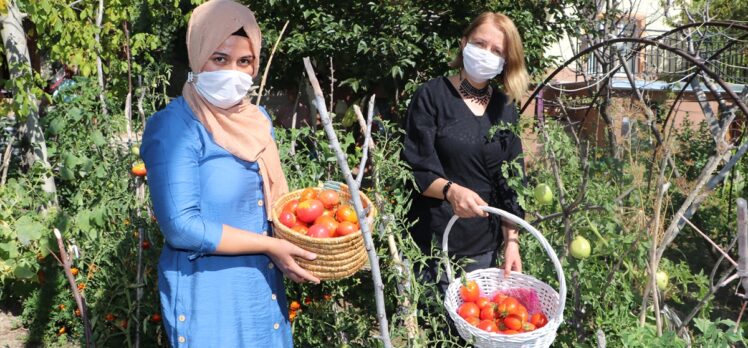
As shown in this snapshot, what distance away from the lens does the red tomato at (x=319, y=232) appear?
5.80 ft

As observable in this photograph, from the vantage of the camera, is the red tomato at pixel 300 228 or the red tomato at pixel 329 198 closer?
the red tomato at pixel 300 228

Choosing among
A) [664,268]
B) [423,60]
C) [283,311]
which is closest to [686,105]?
[423,60]

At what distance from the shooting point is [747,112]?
2.25 metres

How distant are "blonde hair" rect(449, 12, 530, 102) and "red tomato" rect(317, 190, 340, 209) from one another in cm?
81

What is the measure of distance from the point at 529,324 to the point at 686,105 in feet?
37.8

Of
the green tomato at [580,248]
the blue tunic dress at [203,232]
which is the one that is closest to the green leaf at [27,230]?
the blue tunic dress at [203,232]

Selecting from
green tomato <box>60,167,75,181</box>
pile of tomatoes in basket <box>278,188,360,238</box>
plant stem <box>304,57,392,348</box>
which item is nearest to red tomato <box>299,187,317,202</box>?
Answer: pile of tomatoes in basket <box>278,188,360,238</box>

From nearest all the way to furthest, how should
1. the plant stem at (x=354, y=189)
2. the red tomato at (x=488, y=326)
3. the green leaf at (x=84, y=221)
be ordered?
the plant stem at (x=354, y=189), the red tomato at (x=488, y=326), the green leaf at (x=84, y=221)

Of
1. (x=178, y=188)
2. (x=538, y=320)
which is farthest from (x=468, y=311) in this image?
(x=178, y=188)

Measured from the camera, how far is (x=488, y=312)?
216 centimetres

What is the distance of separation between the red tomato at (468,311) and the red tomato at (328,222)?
567 millimetres

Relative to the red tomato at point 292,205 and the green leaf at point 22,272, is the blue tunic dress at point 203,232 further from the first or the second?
the green leaf at point 22,272

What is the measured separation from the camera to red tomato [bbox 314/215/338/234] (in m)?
1.81

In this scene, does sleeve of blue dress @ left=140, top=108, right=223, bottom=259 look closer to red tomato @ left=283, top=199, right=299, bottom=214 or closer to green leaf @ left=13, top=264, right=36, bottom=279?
red tomato @ left=283, top=199, right=299, bottom=214
